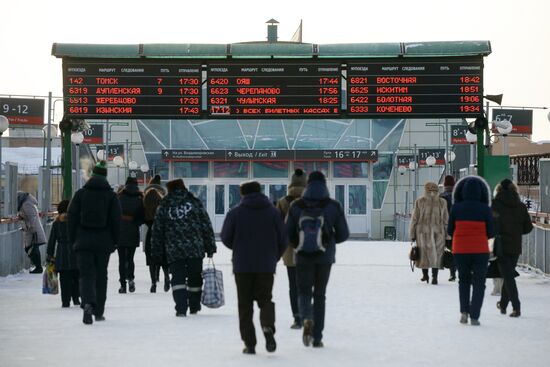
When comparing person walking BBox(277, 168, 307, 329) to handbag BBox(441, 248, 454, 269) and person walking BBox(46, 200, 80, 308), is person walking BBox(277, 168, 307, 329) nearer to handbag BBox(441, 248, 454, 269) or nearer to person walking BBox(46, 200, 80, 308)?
person walking BBox(46, 200, 80, 308)

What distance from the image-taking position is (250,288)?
1135 centimetres

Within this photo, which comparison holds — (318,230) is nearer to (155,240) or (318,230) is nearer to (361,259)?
(155,240)

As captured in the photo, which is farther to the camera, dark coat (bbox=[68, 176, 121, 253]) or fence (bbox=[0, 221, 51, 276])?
fence (bbox=[0, 221, 51, 276])

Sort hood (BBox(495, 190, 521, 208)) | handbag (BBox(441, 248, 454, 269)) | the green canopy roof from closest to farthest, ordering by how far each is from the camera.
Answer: hood (BBox(495, 190, 521, 208))
handbag (BBox(441, 248, 454, 269))
the green canopy roof

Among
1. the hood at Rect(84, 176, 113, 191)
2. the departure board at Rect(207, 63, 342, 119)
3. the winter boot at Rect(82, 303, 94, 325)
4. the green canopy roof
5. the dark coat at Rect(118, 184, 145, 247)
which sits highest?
the green canopy roof

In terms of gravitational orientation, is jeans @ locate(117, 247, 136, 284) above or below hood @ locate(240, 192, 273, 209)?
below

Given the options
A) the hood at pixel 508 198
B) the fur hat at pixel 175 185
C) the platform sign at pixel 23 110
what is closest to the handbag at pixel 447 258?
the hood at pixel 508 198

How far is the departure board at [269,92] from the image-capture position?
23594 mm

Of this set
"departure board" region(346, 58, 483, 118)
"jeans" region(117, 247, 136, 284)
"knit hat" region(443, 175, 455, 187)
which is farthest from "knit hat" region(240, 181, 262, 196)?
"departure board" region(346, 58, 483, 118)

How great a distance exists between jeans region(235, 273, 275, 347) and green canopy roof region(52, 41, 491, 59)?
41.0 ft

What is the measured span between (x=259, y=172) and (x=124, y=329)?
5101 centimetres

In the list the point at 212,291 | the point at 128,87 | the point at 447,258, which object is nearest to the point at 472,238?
the point at 212,291

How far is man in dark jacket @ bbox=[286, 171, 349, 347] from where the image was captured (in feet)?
38.3

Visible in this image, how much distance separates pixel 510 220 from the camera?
49.6 ft
